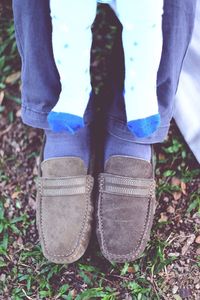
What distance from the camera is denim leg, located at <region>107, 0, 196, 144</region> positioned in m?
1.44

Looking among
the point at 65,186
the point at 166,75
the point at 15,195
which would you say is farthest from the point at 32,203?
the point at 166,75

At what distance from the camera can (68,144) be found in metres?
1.67

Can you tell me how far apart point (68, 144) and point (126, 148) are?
0.16 meters

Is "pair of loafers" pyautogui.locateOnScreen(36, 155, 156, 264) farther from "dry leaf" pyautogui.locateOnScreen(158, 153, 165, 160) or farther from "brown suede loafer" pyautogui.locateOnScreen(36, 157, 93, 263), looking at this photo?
"dry leaf" pyautogui.locateOnScreen(158, 153, 165, 160)

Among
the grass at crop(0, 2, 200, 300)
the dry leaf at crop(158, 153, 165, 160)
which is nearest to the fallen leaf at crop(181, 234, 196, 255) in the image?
the grass at crop(0, 2, 200, 300)

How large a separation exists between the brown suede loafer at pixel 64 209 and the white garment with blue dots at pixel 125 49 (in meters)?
0.28

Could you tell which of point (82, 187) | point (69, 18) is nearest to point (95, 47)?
point (82, 187)

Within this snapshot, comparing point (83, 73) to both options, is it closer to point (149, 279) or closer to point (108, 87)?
point (108, 87)

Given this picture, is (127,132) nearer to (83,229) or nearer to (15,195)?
(83,229)

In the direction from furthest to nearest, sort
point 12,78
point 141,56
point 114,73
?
1. point 12,78
2. point 114,73
3. point 141,56

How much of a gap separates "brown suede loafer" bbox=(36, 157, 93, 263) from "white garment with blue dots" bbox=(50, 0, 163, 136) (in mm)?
283

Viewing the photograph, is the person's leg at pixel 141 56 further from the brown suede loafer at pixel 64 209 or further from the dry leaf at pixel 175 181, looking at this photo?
the dry leaf at pixel 175 181

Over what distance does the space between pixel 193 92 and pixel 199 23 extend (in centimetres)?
21

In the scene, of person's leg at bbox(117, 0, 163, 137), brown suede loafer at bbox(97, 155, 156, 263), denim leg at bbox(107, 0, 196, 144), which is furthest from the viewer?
brown suede loafer at bbox(97, 155, 156, 263)
